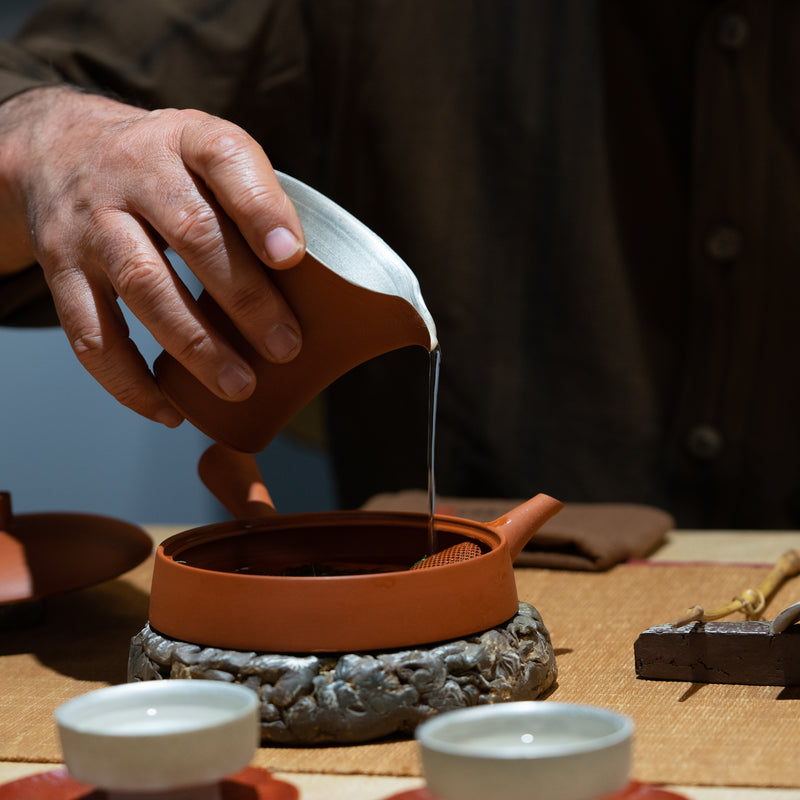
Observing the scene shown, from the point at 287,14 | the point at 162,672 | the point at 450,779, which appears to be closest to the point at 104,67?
the point at 287,14

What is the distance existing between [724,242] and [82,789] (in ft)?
4.97

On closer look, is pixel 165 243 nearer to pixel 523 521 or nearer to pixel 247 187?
pixel 247 187

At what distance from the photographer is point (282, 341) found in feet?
2.54

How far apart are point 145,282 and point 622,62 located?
1.40 metres

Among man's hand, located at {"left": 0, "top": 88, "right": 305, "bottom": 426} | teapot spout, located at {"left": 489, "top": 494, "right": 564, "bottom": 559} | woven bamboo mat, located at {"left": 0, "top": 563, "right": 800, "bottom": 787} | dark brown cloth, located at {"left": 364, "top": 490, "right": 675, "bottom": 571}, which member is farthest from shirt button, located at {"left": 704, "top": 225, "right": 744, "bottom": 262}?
man's hand, located at {"left": 0, "top": 88, "right": 305, "bottom": 426}

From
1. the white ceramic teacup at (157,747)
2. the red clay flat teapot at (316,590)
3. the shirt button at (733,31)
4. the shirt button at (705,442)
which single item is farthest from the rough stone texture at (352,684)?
the shirt button at (733,31)

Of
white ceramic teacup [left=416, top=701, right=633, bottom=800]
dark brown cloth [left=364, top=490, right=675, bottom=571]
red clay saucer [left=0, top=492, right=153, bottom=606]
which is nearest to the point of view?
white ceramic teacup [left=416, top=701, right=633, bottom=800]

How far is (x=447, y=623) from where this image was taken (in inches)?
28.1

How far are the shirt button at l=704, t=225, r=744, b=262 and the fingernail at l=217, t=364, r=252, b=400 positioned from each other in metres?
1.26

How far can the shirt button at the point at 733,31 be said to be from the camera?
1744 millimetres

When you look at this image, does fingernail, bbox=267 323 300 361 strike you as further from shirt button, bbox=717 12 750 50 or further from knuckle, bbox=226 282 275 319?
shirt button, bbox=717 12 750 50

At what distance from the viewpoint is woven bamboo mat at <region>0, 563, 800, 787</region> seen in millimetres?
650

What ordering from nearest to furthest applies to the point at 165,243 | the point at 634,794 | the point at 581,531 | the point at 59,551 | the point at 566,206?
the point at 634,794, the point at 165,243, the point at 59,551, the point at 581,531, the point at 566,206

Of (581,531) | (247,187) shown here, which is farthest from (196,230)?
(581,531)
